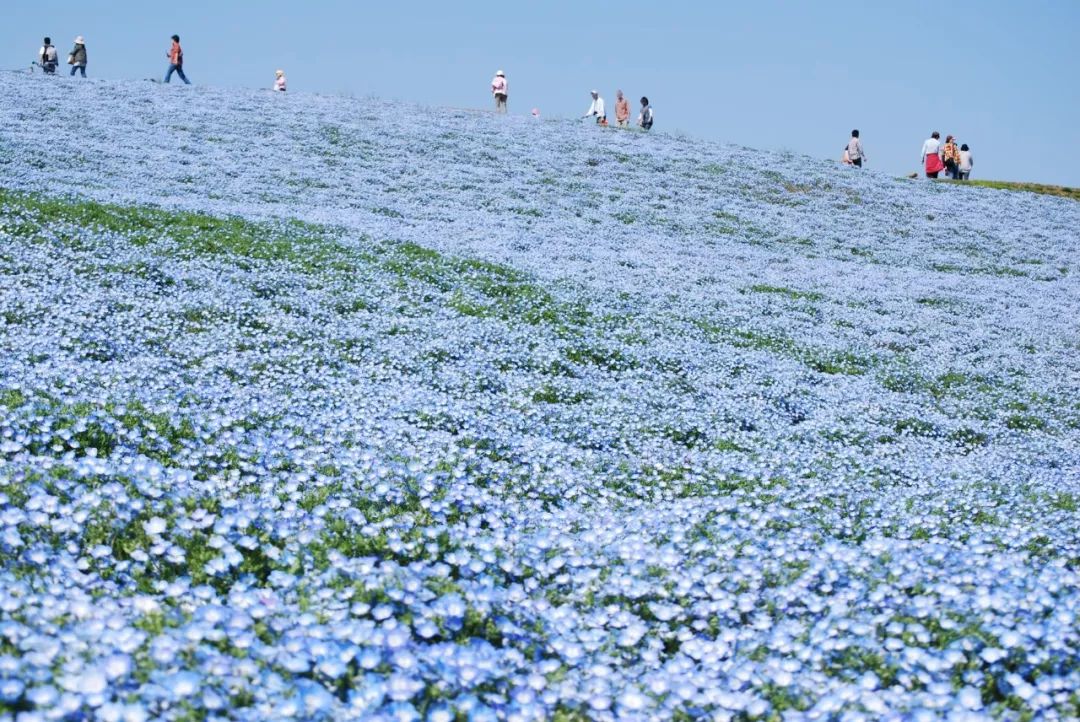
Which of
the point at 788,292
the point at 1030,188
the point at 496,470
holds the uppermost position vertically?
the point at 1030,188

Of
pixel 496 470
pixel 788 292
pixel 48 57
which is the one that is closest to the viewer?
pixel 496 470

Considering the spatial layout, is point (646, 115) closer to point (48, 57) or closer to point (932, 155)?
point (932, 155)

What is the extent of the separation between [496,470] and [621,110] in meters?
35.6

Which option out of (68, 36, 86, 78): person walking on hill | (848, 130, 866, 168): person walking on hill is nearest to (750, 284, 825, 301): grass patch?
(848, 130, 866, 168): person walking on hill

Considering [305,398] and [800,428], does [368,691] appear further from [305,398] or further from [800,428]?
[800,428]

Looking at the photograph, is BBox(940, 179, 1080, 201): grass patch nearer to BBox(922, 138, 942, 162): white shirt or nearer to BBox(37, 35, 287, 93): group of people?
BBox(922, 138, 942, 162): white shirt

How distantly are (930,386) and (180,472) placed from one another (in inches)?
468

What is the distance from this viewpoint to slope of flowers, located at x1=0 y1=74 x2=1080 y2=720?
3984mm

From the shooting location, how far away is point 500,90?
40.2 meters

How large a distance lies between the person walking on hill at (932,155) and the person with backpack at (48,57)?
1512 inches

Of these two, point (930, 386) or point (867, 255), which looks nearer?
point (930, 386)

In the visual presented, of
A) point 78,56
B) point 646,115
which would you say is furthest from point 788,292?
point 78,56

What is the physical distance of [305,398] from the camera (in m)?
9.17

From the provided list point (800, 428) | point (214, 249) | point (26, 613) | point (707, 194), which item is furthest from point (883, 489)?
point (707, 194)
